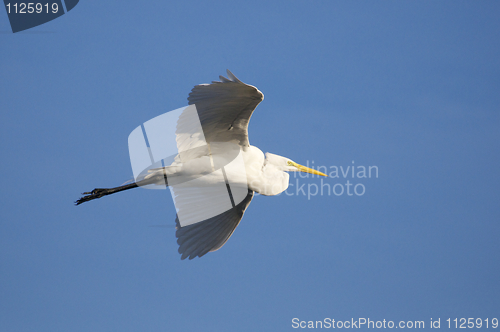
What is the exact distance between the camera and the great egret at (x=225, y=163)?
6.03 metres

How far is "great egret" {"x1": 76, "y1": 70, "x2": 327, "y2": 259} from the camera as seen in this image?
6031 mm

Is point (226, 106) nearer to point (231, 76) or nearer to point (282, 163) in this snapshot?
point (231, 76)

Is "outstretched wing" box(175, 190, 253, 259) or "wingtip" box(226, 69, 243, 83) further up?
"wingtip" box(226, 69, 243, 83)

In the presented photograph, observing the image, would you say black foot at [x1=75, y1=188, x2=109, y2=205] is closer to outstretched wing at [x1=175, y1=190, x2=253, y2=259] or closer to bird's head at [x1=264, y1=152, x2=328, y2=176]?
outstretched wing at [x1=175, y1=190, x2=253, y2=259]

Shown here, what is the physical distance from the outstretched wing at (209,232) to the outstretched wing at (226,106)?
150 centimetres

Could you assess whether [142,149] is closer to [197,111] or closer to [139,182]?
[139,182]

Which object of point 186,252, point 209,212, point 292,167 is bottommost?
point 186,252

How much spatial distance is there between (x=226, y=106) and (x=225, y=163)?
1406mm

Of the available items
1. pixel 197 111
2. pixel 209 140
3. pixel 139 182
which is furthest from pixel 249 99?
pixel 139 182

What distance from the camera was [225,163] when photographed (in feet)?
24.6

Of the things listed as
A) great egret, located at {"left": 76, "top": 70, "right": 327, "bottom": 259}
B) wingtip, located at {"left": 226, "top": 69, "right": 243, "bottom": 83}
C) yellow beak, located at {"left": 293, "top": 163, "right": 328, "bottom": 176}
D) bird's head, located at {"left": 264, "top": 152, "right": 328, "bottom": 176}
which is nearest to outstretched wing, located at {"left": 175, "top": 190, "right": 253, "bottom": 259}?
great egret, located at {"left": 76, "top": 70, "right": 327, "bottom": 259}

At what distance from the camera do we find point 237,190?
812 cm

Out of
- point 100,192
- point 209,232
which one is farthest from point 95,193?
point 209,232

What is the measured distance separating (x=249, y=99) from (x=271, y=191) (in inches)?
81.9
